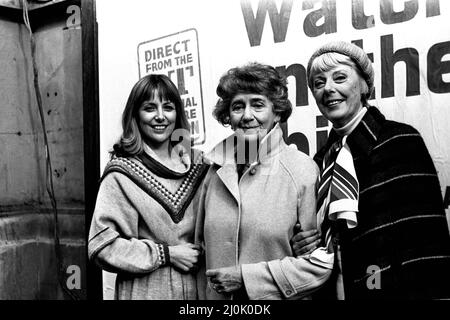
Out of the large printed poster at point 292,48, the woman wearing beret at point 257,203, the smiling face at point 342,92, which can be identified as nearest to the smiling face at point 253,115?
the woman wearing beret at point 257,203

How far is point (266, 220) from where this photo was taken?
8.04 ft

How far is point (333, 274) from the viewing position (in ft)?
7.93

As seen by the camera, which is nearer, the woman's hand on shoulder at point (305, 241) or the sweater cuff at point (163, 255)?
the woman's hand on shoulder at point (305, 241)

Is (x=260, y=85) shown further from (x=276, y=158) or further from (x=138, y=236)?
(x=138, y=236)

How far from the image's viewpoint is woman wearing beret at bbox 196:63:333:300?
94.7 inches

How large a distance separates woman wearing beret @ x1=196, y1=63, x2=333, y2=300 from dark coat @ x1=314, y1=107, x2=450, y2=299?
0.50 feet

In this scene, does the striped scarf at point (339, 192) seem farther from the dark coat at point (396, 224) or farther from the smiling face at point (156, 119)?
the smiling face at point (156, 119)

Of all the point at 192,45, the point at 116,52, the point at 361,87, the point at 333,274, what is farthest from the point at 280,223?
the point at 116,52

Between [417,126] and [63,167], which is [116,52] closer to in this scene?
[63,167]

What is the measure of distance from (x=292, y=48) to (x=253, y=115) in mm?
661

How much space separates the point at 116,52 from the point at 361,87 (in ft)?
5.68

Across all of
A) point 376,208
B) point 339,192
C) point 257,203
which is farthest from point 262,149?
point 376,208

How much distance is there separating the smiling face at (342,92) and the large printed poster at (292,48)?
0.35m

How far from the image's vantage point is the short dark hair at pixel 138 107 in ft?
9.13
